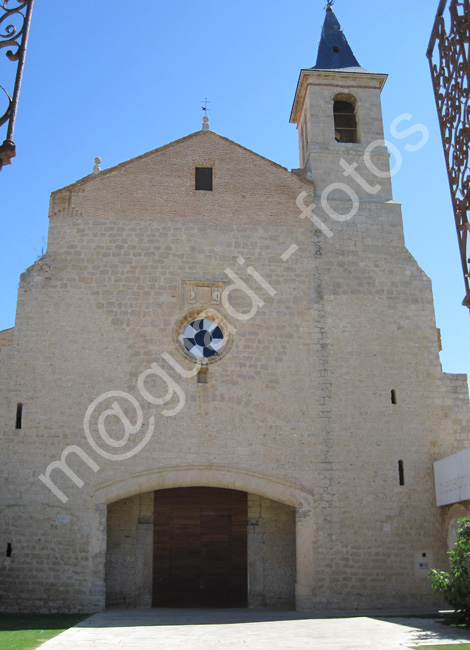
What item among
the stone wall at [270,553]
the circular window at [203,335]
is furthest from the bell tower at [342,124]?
the stone wall at [270,553]

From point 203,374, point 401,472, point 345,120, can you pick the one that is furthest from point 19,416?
point 345,120

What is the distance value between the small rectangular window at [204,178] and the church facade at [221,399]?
0.11ft

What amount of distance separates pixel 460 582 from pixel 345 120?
35.4 feet

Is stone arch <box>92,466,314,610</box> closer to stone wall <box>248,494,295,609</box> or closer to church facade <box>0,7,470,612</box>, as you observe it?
church facade <box>0,7,470,612</box>

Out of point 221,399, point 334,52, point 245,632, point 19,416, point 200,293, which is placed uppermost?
point 334,52

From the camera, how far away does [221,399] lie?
13102mm

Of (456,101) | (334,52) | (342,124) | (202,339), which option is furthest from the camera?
(334,52)

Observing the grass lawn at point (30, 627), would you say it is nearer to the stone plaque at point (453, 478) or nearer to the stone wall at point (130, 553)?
the stone wall at point (130, 553)

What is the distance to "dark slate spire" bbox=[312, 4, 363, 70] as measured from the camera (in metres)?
16.5

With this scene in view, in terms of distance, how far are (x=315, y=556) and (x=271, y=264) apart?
5.74 meters

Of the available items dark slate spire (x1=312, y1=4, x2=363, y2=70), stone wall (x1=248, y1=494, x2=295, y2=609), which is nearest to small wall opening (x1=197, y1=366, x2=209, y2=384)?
stone wall (x1=248, y1=494, x2=295, y2=609)

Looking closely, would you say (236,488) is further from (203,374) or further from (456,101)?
(456,101)

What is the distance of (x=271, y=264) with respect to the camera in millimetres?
14102

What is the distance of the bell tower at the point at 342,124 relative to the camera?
595 inches
